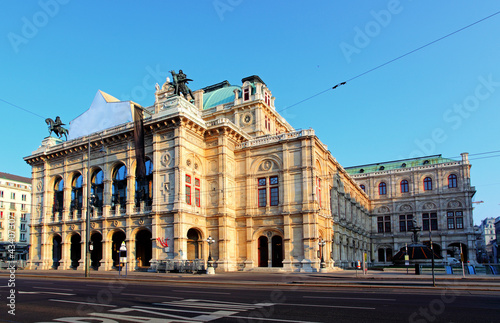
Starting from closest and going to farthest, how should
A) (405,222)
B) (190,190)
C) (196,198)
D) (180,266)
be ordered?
(180,266)
(190,190)
(196,198)
(405,222)

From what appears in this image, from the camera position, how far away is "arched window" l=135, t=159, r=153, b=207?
44438mm

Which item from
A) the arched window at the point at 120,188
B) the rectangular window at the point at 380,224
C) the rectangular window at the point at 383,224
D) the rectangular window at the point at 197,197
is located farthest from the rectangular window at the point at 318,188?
the rectangular window at the point at 380,224

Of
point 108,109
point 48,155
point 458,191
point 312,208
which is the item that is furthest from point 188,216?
point 458,191

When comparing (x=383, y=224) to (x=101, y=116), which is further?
(x=383, y=224)

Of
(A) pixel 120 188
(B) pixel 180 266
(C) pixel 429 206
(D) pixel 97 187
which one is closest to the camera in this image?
(B) pixel 180 266

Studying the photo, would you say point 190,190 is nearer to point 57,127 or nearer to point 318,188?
point 318,188

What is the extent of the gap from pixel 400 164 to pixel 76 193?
71.8 m

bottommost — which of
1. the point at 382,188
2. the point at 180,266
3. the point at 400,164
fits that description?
the point at 180,266

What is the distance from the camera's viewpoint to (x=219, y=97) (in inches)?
2387

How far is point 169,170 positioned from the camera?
42.1m

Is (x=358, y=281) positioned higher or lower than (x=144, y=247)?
lower

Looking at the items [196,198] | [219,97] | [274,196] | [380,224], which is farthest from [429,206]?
[196,198]

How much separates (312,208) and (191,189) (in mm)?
13604

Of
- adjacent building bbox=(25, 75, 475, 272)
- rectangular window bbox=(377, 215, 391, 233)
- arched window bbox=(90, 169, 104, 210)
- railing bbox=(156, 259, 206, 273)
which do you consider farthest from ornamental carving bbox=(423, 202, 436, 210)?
arched window bbox=(90, 169, 104, 210)
